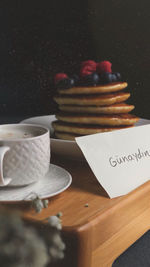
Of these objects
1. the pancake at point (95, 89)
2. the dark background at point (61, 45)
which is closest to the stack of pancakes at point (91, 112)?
the pancake at point (95, 89)

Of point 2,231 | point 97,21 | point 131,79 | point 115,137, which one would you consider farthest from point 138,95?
point 2,231

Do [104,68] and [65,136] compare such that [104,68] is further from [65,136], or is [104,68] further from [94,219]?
[94,219]

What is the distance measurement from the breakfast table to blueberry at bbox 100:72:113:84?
0.25 metres

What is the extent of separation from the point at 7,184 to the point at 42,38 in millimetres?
740

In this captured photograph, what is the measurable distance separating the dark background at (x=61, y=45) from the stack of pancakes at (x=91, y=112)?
369 millimetres

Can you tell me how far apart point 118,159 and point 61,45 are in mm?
678

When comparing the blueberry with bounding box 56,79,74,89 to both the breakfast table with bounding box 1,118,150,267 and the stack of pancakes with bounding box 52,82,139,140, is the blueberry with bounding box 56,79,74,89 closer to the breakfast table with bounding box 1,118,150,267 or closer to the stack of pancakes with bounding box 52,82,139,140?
the stack of pancakes with bounding box 52,82,139,140

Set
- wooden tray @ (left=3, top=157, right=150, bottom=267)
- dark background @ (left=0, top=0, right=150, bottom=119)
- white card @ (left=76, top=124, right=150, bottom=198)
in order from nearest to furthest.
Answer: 1. wooden tray @ (left=3, top=157, right=150, bottom=267)
2. white card @ (left=76, top=124, right=150, bottom=198)
3. dark background @ (left=0, top=0, right=150, bottom=119)

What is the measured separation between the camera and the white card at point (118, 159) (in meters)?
0.50

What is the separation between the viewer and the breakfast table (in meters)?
0.37

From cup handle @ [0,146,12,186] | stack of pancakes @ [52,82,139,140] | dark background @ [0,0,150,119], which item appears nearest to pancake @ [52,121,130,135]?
stack of pancakes @ [52,82,139,140]

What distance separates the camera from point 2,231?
15cm

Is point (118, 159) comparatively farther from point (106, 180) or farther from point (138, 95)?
point (138, 95)

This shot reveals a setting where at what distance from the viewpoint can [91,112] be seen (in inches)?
27.1
